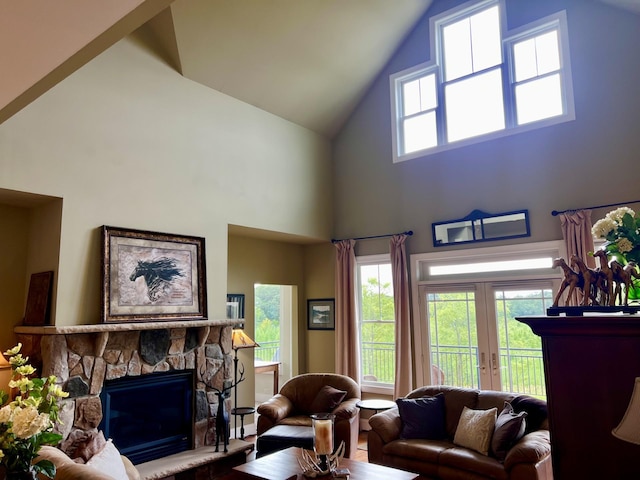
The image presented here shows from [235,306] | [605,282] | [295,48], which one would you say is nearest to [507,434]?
[605,282]

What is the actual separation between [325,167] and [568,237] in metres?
3.52

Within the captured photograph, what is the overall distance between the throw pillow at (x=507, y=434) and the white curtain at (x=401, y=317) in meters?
2.25

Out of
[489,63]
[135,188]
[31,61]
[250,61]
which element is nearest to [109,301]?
[135,188]

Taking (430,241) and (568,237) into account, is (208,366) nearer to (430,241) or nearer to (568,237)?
(430,241)

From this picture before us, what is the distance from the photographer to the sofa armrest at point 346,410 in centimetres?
462

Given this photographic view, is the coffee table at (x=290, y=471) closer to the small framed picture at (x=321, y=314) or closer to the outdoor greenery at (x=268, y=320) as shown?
the small framed picture at (x=321, y=314)

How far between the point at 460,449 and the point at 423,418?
1.49ft

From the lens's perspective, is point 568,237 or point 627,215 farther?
point 568,237

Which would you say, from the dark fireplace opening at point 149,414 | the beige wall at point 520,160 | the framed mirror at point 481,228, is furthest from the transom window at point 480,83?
the dark fireplace opening at point 149,414

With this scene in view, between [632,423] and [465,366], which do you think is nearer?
[632,423]

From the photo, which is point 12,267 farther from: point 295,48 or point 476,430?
point 476,430

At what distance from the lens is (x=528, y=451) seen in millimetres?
3350

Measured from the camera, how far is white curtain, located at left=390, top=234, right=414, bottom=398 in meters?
5.95

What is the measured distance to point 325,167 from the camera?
23.1 feet
